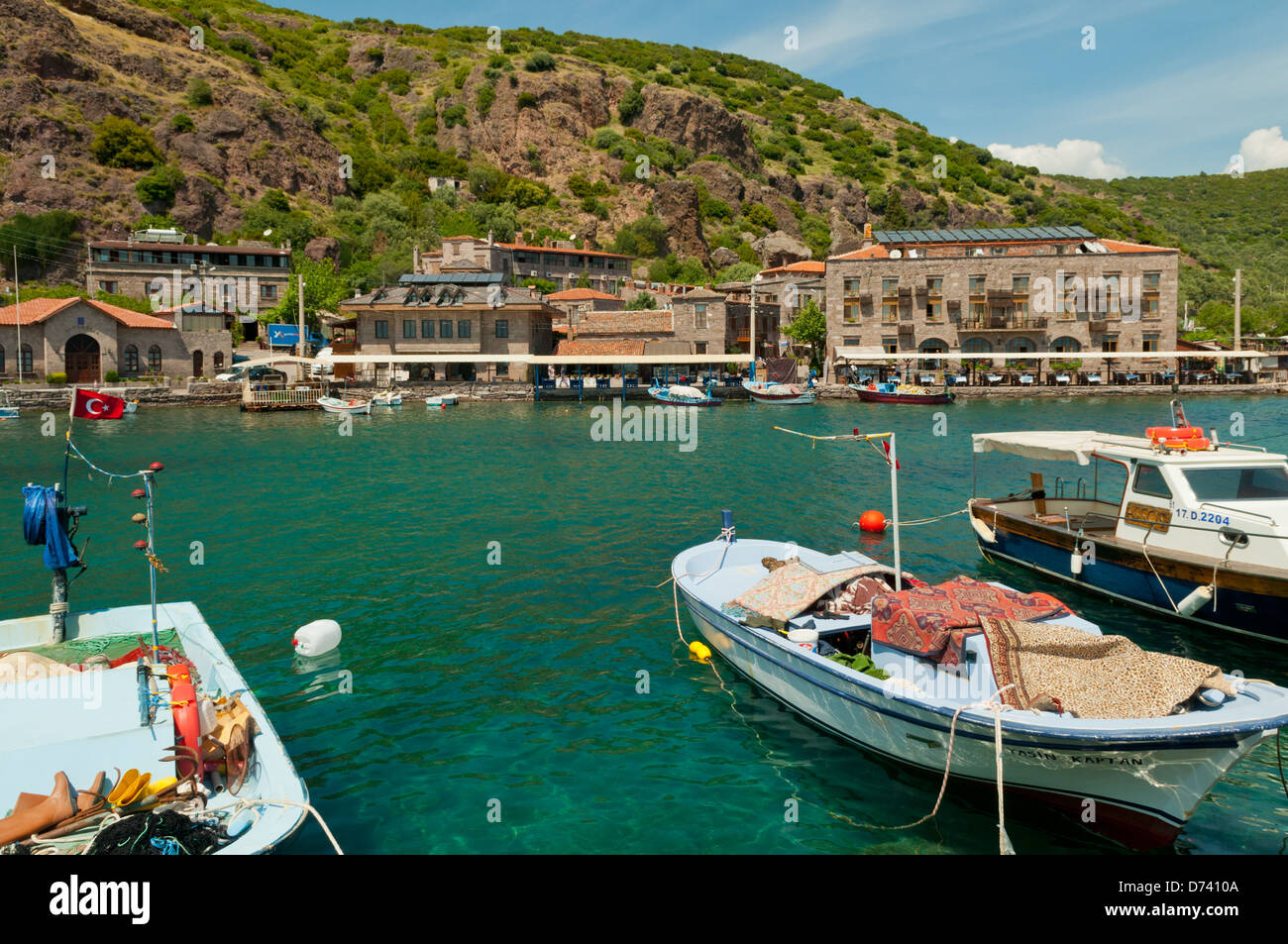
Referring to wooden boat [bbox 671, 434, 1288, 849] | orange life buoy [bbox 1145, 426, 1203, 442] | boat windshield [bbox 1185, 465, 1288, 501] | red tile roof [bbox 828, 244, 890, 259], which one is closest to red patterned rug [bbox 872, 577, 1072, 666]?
wooden boat [bbox 671, 434, 1288, 849]

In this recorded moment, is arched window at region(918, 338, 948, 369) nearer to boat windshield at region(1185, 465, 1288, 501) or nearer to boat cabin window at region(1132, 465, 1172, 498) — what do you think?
boat cabin window at region(1132, 465, 1172, 498)

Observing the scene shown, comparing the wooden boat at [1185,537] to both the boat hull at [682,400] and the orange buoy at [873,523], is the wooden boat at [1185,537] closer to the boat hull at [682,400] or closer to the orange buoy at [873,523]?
the orange buoy at [873,523]

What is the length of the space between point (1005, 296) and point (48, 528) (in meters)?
74.0

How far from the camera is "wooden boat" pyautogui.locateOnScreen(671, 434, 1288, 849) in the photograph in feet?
25.5

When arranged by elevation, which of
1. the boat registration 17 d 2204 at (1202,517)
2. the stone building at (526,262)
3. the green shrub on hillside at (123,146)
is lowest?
the boat registration 17 d 2204 at (1202,517)

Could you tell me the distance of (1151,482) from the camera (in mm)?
14805

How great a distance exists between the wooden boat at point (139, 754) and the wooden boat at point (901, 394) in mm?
57045

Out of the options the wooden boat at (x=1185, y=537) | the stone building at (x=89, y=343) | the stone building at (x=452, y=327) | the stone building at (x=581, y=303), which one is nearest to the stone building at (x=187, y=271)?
the stone building at (x=89, y=343)

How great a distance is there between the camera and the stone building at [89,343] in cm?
6153

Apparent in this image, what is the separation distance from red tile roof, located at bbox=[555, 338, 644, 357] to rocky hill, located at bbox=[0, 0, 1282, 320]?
31.6 m

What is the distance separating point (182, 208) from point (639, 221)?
58498 millimetres

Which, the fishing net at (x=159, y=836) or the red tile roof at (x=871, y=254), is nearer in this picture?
the fishing net at (x=159, y=836)

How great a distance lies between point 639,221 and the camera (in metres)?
118
